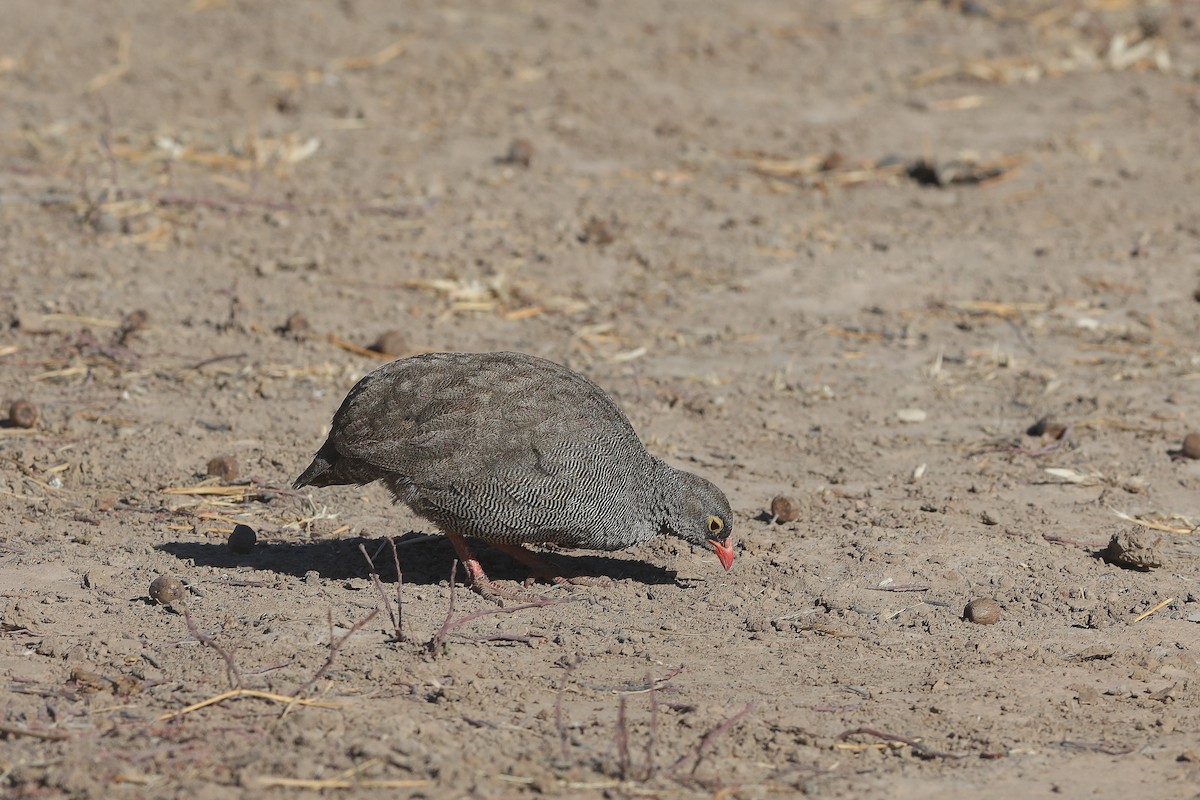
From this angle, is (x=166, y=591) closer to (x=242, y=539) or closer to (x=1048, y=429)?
(x=242, y=539)

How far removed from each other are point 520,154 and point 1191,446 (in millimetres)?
5867

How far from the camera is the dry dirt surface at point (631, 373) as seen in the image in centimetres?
549

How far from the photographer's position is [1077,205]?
1187 cm

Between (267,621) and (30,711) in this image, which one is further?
(267,621)

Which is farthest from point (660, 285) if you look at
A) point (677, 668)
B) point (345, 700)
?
point (345, 700)

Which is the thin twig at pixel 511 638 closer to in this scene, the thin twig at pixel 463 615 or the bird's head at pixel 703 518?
the thin twig at pixel 463 615

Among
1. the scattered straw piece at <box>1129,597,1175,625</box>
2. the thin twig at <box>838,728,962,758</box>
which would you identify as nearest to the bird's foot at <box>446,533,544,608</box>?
the thin twig at <box>838,728,962,758</box>

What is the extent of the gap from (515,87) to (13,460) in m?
7.06

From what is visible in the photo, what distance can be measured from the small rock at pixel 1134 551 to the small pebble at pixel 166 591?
3975mm

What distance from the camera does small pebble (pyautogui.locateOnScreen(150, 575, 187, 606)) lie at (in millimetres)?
6414

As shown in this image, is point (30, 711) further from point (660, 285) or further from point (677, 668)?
point (660, 285)

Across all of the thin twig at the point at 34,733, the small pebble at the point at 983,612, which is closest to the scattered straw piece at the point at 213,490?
the thin twig at the point at 34,733

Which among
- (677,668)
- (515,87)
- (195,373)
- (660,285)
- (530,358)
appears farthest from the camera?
(515,87)

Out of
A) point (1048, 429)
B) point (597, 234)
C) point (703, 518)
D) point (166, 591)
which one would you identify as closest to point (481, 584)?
point (703, 518)
